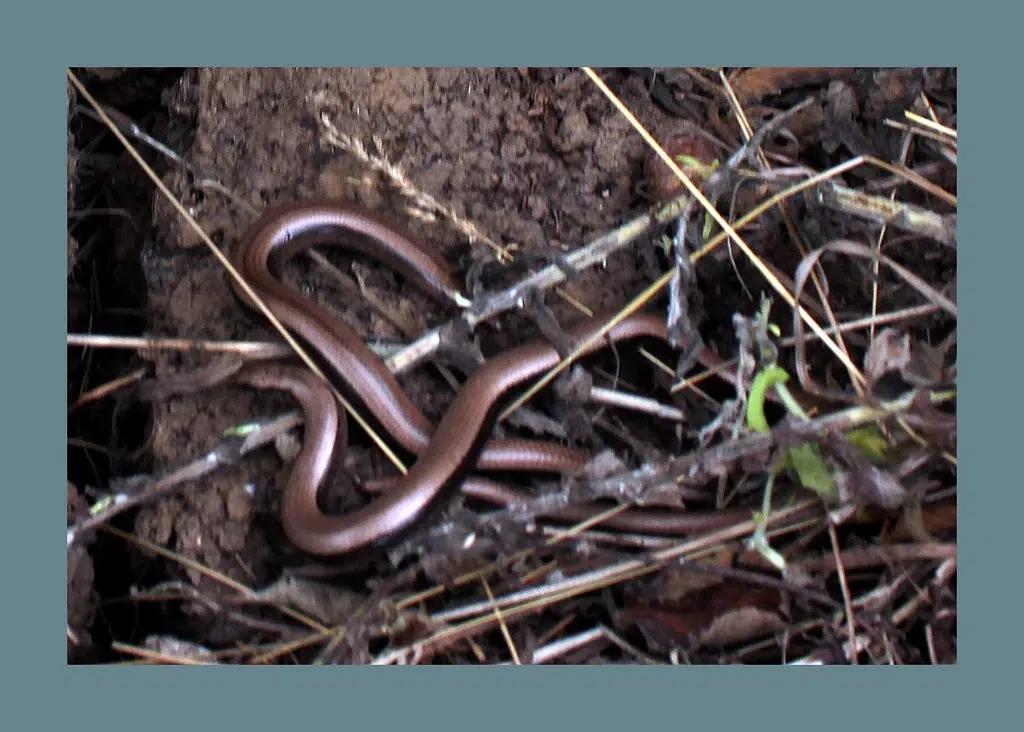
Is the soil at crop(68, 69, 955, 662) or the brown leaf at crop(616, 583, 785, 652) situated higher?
the soil at crop(68, 69, 955, 662)

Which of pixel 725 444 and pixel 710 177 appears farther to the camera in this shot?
pixel 710 177

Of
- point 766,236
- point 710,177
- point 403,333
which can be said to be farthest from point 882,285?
point 403,333

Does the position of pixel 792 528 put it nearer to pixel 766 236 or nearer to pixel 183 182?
pixel 766 236

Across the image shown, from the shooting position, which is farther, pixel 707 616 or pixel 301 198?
pixel 301 198

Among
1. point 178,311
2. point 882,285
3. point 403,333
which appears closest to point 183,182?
point 178,311

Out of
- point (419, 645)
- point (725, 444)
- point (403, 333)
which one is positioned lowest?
point (419, 645)

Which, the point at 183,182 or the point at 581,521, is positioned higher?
the point at 183,182

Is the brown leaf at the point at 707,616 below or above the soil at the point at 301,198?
below

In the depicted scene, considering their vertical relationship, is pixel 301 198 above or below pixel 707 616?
above
